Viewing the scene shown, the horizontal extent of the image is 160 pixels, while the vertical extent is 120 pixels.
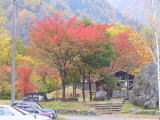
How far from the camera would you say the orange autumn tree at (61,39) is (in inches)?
1217

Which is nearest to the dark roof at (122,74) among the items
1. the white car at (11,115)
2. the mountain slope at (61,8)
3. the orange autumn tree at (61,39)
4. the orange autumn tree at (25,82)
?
the orange autumn tree at (25,82)

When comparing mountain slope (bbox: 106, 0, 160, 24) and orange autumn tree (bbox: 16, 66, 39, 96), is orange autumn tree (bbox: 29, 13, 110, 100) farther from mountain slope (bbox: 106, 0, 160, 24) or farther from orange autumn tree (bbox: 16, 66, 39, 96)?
orange autumn tree (bbox: 16, 66, 39, 96)

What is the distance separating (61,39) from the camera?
3089 cm

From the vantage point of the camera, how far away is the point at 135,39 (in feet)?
76.6

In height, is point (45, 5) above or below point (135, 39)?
above

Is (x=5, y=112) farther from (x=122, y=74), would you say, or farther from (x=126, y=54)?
(x=122, y=74)

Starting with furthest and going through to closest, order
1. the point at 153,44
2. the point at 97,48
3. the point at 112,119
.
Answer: the point at 97,48
the point at 112,119
the point at 153,44

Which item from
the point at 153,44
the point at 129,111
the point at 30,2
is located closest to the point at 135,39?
the point at 153,44

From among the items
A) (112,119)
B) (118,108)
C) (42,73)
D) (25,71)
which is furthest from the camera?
(42,73)

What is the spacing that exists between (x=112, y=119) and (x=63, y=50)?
1036cm

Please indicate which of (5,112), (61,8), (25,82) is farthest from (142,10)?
(61,8)

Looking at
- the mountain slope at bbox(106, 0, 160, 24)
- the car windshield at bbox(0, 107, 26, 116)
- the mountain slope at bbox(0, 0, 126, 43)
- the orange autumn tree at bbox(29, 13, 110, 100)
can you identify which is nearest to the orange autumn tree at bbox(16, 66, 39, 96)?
the orange autumn tree at bbox(29, 13, 110, 100)

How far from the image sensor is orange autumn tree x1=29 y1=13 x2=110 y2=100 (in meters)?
30.9

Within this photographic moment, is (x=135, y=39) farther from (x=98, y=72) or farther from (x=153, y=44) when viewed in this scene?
(x=98, y=72)
